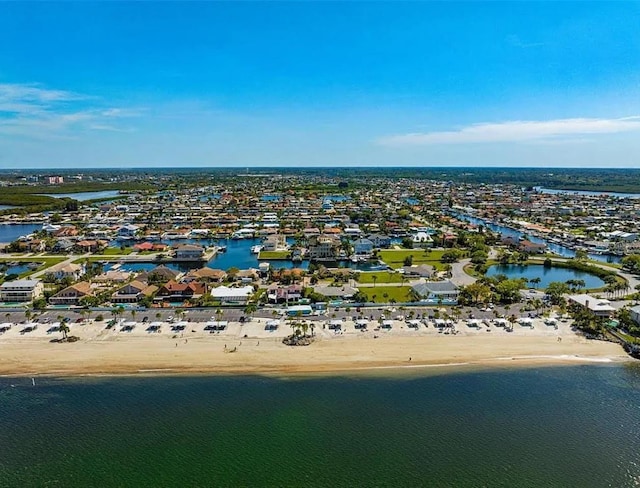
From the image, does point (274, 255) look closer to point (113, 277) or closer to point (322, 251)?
point (322, 251)

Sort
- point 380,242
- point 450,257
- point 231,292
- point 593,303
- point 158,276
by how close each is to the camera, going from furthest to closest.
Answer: point 380,242 < point 450,257 < point 158,276 < point 231,292 < point 593,303

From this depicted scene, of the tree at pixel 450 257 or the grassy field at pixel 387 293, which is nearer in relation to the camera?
the grassy field at pixel 387 293

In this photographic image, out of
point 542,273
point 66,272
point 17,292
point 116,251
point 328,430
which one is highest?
point 66,272

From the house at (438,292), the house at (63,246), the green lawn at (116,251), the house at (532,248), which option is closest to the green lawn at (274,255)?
the green lawn at (116,251)

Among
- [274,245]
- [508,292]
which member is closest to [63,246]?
[274,245]

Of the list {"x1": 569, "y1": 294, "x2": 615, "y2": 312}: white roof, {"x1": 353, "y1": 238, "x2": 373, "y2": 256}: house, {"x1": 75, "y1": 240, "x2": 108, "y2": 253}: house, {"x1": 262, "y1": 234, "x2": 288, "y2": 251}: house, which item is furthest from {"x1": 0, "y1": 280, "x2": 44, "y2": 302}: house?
{"x1": 569, "y1": 294, "x2": 615, "y2": 312}: white roof

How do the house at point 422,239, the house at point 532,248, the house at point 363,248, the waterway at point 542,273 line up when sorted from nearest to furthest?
the waterway at point 542,273
the house at point 363,248
the house at point 532,248
the house at point 422,239

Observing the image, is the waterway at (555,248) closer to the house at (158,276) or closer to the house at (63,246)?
the house at (158,276)
